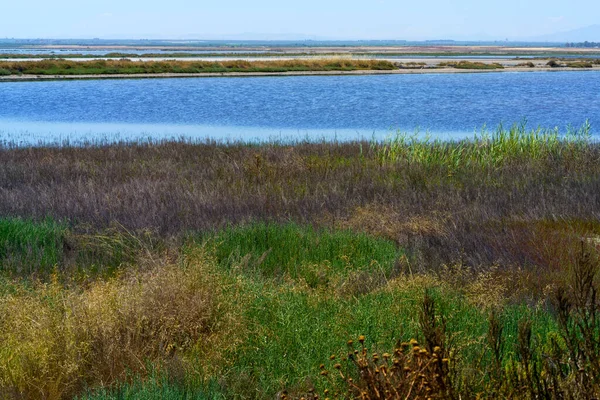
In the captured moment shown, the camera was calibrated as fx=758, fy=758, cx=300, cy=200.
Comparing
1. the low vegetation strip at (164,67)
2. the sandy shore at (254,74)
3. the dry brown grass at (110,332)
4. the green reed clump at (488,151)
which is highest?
the dry brown grass at (110,332)

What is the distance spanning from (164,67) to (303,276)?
63.9 m

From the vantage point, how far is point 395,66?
7869cm

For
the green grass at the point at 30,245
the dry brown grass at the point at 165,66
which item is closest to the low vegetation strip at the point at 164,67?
the dry brown grass at the point at 165,66

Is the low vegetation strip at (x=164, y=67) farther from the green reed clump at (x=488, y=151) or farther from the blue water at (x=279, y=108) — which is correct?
the green reed clump at (x=488, y=151)

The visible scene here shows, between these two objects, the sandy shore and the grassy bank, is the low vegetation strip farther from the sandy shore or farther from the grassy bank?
the grassy bank

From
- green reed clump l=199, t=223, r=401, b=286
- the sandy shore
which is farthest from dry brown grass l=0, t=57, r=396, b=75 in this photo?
green reed clump l=199, t=223, r=401, b=286

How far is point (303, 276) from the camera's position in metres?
7.79

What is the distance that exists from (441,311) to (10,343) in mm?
3300

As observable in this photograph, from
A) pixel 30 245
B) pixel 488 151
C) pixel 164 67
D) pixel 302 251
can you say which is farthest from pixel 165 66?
pixel 302 251

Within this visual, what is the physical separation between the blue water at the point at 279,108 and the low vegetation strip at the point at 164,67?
8097mm

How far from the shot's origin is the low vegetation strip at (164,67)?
63438mm

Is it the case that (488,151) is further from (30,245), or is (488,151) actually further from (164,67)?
(164,67)

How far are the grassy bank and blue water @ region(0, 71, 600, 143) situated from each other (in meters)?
10.1

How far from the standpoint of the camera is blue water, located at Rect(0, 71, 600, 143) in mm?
28906
